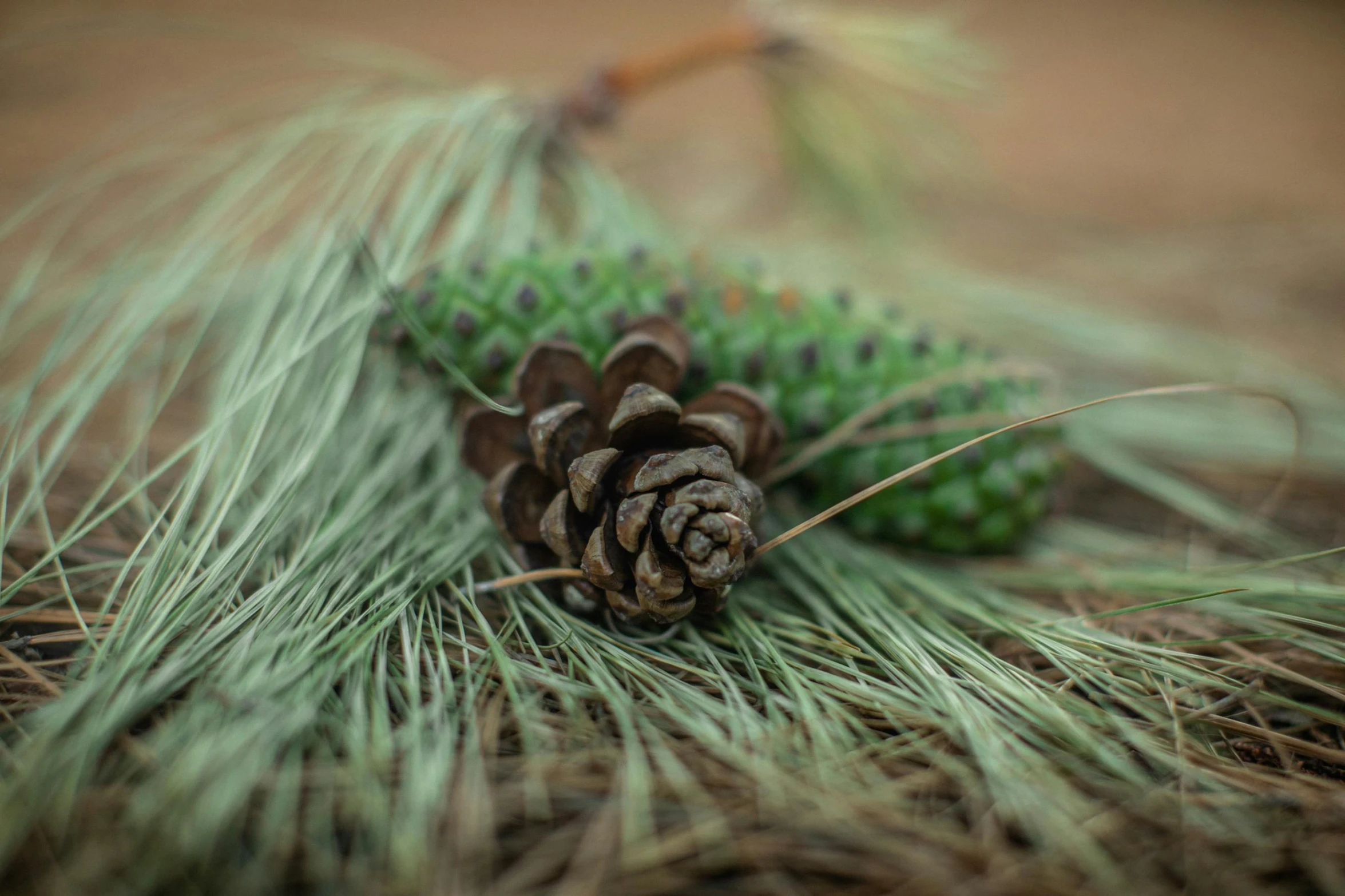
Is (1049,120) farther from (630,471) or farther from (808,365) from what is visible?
(630,471)

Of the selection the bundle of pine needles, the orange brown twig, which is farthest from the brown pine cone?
the orange brown twig

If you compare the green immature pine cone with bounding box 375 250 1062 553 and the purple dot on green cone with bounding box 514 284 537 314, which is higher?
the purple dot on green cone with bounding box 514 284 537 314

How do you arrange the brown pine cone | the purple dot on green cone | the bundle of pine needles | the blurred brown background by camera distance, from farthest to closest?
the blurred brown background → the purple dot on green cone → the brown pine cone → the bundle of pine needles

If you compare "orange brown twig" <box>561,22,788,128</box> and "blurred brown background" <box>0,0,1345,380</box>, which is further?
"blurred brown background" <box>0,0,1345,380</box>

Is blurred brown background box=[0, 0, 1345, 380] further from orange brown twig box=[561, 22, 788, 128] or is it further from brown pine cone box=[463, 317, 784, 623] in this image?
brown pine cone box=[463, 317, 784, 623]

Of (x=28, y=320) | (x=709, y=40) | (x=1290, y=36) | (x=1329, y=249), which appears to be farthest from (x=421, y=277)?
(x=1290, y=36)

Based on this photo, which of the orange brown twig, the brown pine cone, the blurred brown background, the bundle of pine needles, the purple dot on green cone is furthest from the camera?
the blurred brown background

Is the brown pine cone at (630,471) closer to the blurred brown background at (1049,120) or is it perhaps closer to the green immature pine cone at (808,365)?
the green immature pine cone at (808,365)

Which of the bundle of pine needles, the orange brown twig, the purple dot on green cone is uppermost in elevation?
the orange brown twig
